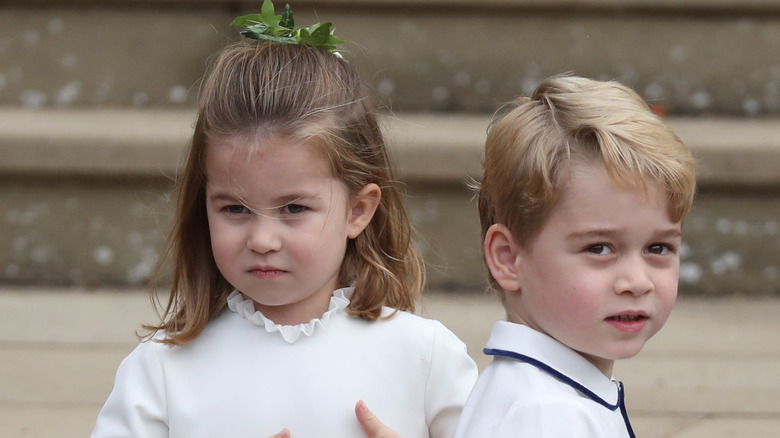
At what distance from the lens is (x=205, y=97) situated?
2252 mm

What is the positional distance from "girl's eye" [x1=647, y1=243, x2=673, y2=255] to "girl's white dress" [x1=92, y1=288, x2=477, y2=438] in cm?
55

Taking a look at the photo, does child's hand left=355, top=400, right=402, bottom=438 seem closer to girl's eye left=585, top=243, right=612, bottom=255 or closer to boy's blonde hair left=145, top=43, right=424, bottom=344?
boy's blonde hair left=145, top=43, right=424, bottom=344

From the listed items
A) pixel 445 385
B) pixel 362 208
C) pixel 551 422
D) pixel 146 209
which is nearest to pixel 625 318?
pixel 551 422

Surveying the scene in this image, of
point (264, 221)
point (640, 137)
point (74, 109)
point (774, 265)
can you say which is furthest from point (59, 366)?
point (774, 265)

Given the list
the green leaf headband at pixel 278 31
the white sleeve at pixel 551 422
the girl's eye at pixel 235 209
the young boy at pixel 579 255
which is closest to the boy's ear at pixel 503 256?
the young boy at pixel 579 255

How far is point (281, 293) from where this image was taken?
7.13 feet

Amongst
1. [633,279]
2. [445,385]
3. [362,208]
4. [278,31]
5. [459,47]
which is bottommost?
[459,47]

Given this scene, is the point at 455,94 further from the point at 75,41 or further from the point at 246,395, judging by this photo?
the point at 246,395

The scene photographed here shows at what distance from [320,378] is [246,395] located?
0.15 metres

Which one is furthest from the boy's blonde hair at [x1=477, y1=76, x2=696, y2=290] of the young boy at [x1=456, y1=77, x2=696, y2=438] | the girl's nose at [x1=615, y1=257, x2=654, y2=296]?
the girl's nose at [x1=615, y1=257, x2=654, y2=296]

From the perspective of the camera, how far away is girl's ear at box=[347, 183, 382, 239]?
229 cm

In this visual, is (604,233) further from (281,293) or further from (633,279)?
(281,293)

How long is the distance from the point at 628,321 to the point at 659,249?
137 millimetres

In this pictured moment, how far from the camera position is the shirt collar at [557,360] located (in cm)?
194
